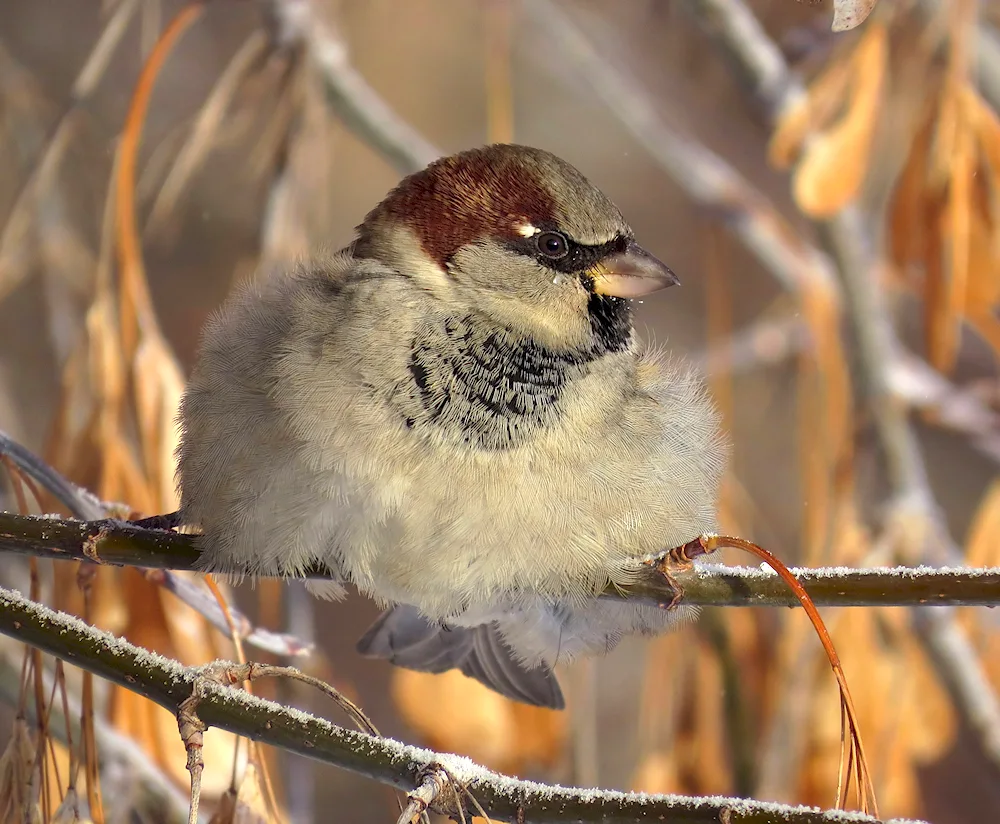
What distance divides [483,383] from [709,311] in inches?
60.0

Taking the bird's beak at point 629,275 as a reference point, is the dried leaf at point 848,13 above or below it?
below

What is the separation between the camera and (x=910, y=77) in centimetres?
264

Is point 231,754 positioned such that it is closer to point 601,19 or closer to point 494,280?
point 494,280

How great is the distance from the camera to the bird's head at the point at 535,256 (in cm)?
168

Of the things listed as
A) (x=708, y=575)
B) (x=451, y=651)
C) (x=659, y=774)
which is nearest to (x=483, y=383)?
(x=708, y=575)

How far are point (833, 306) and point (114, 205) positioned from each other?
65.5 inches

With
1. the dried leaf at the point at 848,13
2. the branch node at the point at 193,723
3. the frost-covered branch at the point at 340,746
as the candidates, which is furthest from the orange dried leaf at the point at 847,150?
the branch node at the point at 193,723

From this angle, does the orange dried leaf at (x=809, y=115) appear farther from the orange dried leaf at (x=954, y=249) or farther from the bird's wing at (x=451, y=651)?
the bird's wing at (x=451, y=651)

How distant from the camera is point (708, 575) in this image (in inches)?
53.5

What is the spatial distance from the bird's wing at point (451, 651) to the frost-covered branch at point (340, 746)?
78 centimetres

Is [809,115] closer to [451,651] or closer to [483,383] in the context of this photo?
[483,383]

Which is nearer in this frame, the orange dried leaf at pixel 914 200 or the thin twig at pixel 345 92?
the orange dried leaf at pixel 914 200

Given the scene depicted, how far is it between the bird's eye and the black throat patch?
0.15 m

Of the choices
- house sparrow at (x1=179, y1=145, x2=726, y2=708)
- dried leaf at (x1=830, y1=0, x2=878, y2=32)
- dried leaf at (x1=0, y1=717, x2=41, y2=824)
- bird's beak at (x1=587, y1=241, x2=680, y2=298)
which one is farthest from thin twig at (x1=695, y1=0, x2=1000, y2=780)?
dried leaf at (x1=0, y1=717, x2=41, y2=824)
